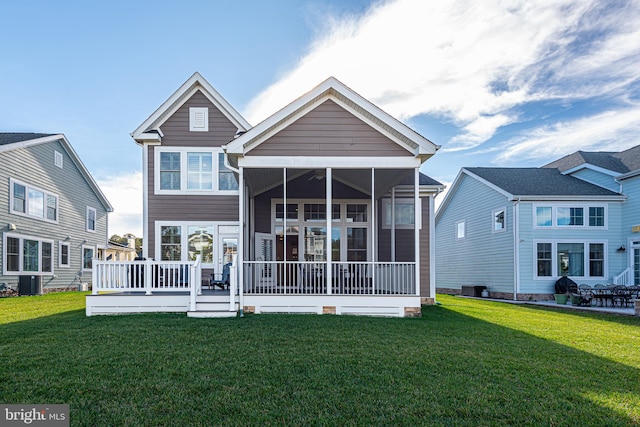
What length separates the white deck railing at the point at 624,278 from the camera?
16.0 metres

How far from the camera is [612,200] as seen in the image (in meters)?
16.6

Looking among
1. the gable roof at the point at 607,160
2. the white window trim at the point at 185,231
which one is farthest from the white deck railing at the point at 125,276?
the gable roof at the point at 607,160

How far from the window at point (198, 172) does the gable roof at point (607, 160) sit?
1626cm

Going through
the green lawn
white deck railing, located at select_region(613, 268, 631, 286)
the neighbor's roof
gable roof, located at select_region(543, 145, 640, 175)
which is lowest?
white deck railing, located at select_region(613, 268, 631, 286)

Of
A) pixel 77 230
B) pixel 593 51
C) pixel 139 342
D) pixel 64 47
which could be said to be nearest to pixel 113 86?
pixel 64 47

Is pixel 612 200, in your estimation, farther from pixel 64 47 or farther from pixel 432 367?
pixel 64 47

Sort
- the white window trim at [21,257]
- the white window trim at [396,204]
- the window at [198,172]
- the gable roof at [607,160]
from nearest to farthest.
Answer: the window at [198,172] < the white window trim at [396,204] < the white window trim at [21,257] < the gable roof at [607,160]

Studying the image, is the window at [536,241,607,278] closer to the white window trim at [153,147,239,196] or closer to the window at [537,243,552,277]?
the window at [537,243,552,277]

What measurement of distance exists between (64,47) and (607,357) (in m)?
18.6

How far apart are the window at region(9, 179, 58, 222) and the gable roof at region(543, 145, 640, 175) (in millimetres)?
23806

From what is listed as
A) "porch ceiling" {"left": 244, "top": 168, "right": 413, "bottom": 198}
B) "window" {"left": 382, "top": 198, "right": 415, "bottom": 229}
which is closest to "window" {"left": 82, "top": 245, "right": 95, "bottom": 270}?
"porch ceiling" {"left": 244, "top": 168, "right": 413, "bottom": 198}

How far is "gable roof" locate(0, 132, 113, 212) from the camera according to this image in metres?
15.8

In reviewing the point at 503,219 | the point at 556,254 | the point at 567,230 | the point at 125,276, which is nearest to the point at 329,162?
the point at 125,276

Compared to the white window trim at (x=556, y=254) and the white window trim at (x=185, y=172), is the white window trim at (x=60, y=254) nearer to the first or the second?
the white window trim at (x=185, y=172)
